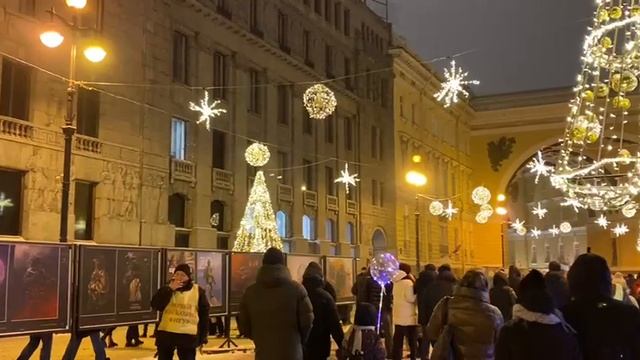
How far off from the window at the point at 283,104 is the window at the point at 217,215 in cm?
682

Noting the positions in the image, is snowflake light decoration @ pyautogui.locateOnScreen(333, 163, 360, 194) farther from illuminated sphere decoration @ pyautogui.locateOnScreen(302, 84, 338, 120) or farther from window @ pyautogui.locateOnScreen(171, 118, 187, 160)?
illuminated sphere decoration @ pyautogui.locateOnScreen(302, 84, 338, 120)

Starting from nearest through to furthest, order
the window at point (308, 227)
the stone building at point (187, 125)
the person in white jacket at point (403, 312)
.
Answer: the person in white jacket at point (403, 312) → the stone building at point (187, 125) → the window at point (308, 227)

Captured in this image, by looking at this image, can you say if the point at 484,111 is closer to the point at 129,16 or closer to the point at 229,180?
the point at 229,180

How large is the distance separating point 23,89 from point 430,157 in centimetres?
3772

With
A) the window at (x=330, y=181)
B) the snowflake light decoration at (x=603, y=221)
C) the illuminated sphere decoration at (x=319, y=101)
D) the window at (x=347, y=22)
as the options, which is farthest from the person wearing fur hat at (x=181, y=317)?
the snowflake light decoration at (x=603, y=221)

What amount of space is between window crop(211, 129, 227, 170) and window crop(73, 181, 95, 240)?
7.61 m

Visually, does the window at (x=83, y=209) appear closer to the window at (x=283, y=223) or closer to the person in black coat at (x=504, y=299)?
the window at (x=283, y=223)

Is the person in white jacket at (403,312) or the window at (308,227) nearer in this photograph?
the person in white jacket at (403,312)

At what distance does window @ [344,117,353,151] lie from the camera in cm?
4203

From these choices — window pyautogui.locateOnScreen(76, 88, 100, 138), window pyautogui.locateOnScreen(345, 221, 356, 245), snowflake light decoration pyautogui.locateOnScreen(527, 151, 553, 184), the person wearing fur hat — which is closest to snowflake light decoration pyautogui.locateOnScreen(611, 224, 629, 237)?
snowflake light decoration pyautogui.locateOnScreen(527, 151, 553, 184)

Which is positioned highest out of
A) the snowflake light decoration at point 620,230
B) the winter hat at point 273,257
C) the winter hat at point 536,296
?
the snowflake light decoration at point 620,230

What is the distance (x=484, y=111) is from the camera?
6419 centimetres

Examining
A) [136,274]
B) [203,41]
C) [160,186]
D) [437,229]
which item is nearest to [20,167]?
[160,186]

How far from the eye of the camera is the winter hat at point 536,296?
504cm
